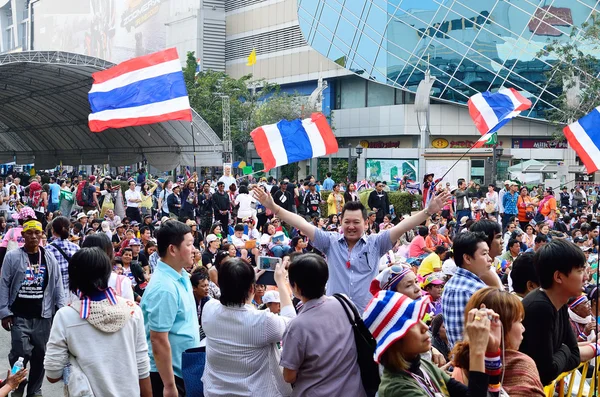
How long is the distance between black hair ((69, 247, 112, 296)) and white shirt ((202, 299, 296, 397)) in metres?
0.66

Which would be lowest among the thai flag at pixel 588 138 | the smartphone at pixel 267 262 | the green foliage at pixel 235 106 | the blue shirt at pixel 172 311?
the blue shirt at pixel 172 311

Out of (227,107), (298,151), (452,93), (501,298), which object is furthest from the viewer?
(452,93)

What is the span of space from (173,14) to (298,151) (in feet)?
181

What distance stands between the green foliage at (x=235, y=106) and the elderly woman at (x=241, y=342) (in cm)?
4063

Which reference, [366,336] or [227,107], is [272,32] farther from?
[366,336]

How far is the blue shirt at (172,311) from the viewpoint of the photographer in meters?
4.60

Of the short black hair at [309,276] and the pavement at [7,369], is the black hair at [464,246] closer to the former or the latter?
the short black hair at [309,276]

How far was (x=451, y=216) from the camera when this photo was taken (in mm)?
19656

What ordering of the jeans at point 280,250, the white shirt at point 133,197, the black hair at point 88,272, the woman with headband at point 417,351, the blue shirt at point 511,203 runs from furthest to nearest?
the blue shirt at point 511,203 < the white shirt at point 133,197 < the jeans at point 280,250 < the black hair at point 88,272 < the woman with headband at point 417,351

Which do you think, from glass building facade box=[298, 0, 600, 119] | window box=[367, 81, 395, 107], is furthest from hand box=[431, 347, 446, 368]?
window box=[367, 81, 395, 107]

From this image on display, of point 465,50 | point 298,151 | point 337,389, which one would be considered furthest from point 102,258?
point 465,50

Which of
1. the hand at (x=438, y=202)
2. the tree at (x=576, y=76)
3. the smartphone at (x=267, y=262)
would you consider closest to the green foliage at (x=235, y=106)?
the tree at (x=576, y=76)

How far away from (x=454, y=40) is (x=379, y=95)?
7.20m

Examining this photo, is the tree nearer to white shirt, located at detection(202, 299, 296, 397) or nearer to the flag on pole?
the flag on pole
